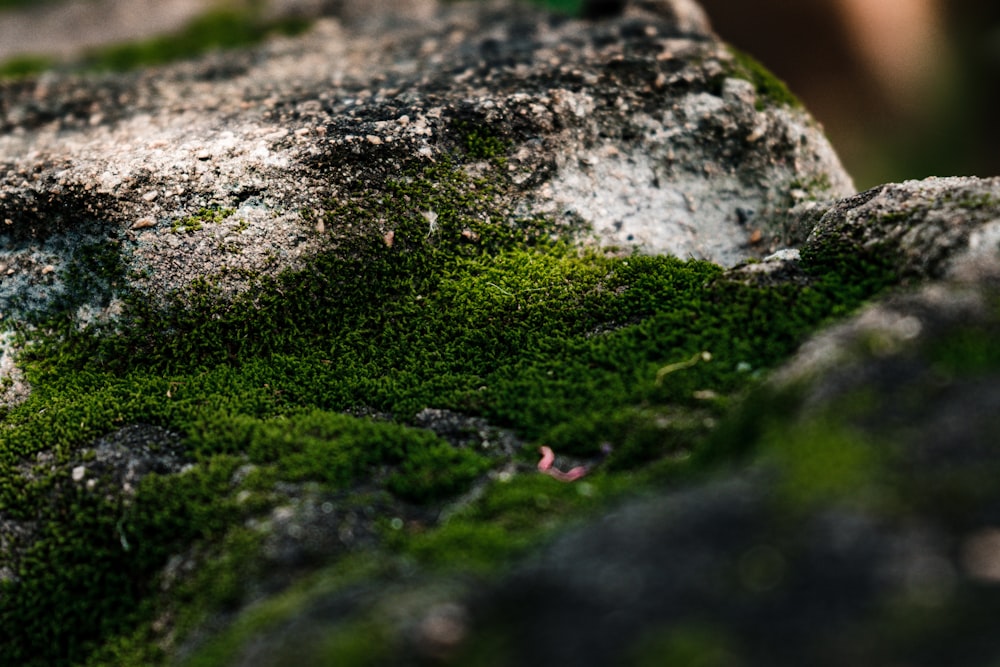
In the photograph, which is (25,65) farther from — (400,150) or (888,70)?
(888,70)

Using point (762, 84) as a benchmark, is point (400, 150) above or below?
below

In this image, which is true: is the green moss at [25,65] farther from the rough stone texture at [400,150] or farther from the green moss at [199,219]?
the green moss at [199,219]

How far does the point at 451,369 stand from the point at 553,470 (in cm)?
85

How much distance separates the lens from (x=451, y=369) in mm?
3822

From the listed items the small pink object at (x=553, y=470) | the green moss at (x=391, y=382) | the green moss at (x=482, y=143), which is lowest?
the small pink object at (x=553, y=470)

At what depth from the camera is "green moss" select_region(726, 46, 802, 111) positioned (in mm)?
4996

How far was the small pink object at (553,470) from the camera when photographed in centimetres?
316

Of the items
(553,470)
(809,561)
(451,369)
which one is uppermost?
(809,561)

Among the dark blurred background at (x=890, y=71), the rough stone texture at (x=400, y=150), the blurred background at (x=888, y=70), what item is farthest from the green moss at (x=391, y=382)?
the dark blurred background at (x=890, y=71)

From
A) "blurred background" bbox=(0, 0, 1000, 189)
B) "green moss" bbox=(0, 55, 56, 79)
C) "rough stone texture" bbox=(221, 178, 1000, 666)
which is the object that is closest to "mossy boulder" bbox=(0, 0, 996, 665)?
"rough stone texture" bbox=(221, 178, 1000, 666)

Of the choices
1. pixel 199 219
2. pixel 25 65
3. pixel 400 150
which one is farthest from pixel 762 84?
pixel 25 65

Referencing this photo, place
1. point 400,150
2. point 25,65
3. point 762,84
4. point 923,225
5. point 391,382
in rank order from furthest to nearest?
point 25,65 < point 762,84 < point 400,150 < point 391,382 < point 923,225

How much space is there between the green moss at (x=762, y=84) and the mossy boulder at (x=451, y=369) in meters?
0.03

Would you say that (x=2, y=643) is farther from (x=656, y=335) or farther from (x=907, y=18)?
(x=907, y=18)
